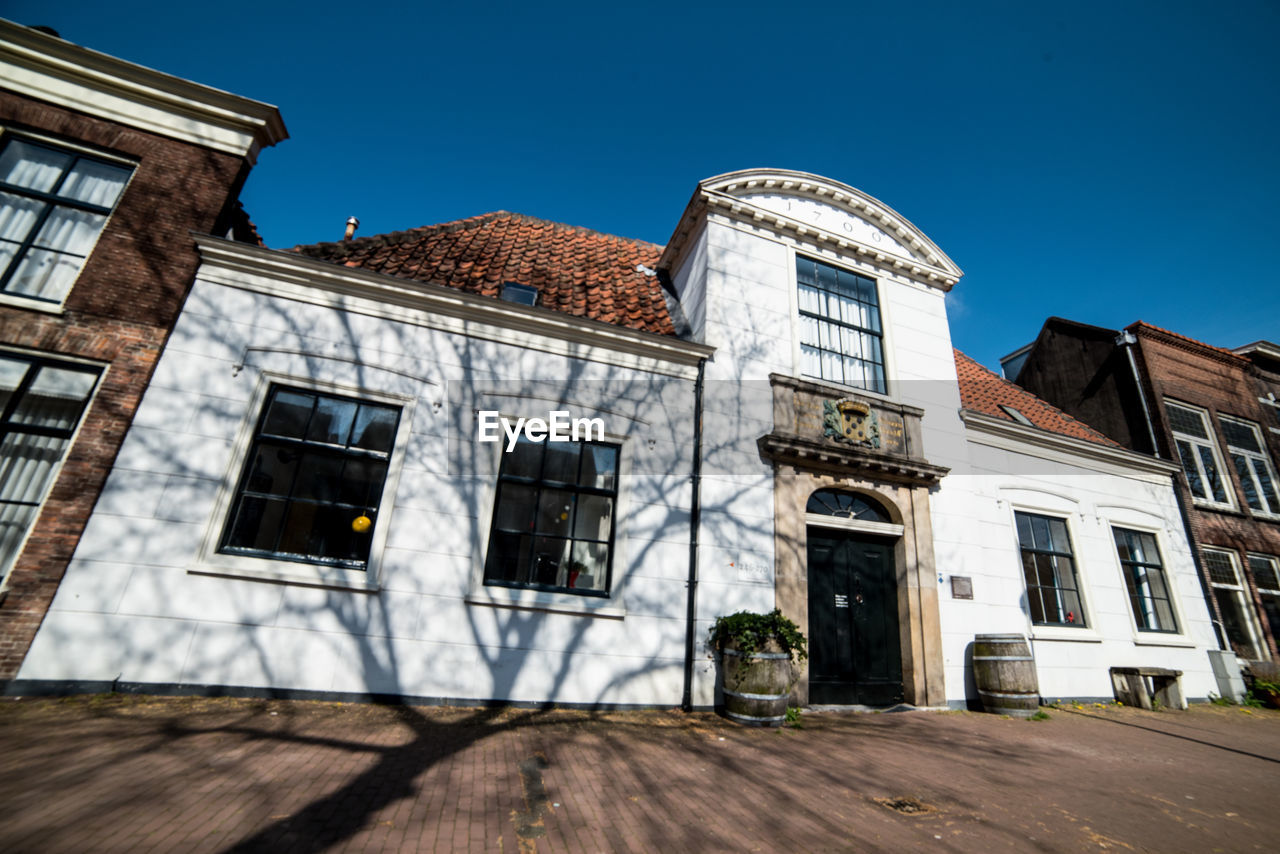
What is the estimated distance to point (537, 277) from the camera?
29.5ft

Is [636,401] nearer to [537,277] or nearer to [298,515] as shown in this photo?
[537,277]

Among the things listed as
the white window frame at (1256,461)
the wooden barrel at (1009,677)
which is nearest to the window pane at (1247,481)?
the white window frame at (1256,461)

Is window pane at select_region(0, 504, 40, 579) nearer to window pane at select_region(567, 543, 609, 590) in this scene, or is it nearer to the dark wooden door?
window pane at select_region(567, 543, 609, 590)

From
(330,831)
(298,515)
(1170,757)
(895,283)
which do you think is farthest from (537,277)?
(1170,757)

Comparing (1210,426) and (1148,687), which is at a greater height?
(1210,426)

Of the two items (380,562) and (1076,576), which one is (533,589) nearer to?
(380,562)

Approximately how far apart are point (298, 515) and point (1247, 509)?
64.9ft

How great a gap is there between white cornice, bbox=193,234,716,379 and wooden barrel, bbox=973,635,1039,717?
6.07m

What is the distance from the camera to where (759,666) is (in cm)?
611

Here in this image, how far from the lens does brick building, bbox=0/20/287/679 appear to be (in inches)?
213

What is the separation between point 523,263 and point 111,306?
5.51 m

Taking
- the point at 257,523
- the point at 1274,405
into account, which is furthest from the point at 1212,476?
the point at 257,523

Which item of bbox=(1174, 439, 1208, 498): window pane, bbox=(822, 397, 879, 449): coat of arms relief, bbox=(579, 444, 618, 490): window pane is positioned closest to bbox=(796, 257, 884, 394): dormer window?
bbox=(822, 397, 879, 449): coat of arms relief

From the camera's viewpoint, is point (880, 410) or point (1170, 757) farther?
point (880, 410)
